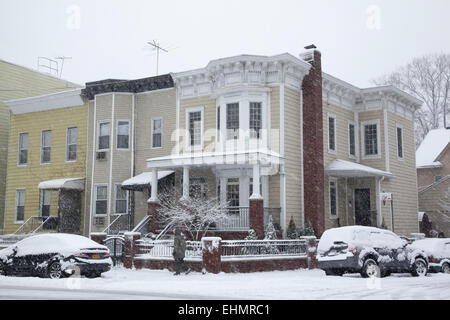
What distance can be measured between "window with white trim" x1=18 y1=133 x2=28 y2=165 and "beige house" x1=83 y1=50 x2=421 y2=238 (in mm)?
5240

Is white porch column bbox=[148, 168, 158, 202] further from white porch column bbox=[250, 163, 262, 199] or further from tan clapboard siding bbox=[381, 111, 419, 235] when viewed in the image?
tan clapboard siding bbox=[381, 111, 419, 235]

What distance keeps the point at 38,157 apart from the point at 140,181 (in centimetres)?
824

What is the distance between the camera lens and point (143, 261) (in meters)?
19.2

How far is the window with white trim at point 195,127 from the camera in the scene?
2519cm

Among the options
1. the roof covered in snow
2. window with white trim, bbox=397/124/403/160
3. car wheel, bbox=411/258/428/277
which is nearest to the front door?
window with white trim, bbox=397/124/403/160

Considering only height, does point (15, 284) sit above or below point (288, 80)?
below

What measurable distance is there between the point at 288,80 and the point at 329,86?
11.2 feet

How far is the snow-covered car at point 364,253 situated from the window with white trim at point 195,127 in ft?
32.3

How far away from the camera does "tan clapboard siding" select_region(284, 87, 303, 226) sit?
22906 millimetres

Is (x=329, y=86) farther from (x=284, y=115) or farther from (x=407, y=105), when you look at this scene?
(x=407, y=105)

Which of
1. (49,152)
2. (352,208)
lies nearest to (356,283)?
(352,208)

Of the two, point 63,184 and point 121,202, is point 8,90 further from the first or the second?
point 121,202

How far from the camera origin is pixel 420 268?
1789cm

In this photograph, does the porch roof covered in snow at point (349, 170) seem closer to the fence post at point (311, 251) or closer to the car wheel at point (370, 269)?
the fence post at point (311, 251)
